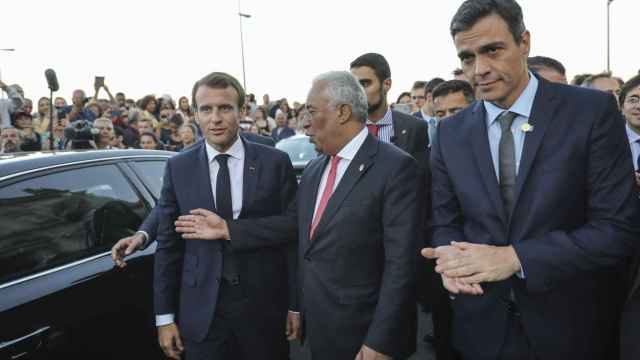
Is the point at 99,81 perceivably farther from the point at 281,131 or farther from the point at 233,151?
the point at 233,151

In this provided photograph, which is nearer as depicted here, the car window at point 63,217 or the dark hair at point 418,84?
the car window at point 63,217

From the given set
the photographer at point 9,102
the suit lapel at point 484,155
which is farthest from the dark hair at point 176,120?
the suit lapel at point 484,155

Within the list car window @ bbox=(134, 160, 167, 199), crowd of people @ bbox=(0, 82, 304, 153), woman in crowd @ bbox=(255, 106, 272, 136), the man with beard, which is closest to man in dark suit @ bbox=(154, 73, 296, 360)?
car window @ bbox=(134, 160, 167, 199)

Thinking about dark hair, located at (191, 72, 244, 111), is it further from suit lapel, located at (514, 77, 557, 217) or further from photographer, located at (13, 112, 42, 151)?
photographer, located at (13, 112, 42, 151)

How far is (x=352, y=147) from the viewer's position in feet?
7.44

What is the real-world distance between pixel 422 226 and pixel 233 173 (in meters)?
0.97

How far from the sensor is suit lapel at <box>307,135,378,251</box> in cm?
216

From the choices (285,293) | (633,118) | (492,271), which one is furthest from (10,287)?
(633,118)

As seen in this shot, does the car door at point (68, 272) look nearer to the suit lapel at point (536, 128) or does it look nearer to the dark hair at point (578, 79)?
the suit lapel at point (536, 128)

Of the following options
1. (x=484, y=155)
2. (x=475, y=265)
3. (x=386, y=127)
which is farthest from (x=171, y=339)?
(x=386, y=127)

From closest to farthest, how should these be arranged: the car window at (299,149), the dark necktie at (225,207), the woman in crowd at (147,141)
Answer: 1. the dark necktie at (225,207)
2. the woman in crowd at (147,141)
3. the car window at (299,149)

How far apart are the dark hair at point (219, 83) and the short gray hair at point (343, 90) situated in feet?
1.72

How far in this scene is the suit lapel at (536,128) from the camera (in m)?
1.70

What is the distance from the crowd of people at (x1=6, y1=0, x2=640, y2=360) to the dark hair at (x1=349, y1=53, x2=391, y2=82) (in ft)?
5.55
